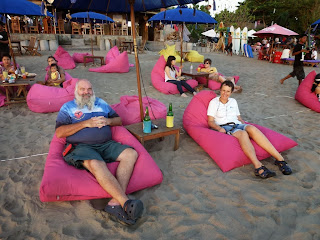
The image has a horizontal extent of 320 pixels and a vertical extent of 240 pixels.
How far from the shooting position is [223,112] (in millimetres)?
3344

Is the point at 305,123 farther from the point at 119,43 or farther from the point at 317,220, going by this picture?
the point at 119,43

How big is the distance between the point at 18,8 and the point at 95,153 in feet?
14.5

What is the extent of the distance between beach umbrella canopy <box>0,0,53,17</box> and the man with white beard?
3425 millimetres

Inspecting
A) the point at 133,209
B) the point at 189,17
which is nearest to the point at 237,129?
the point at 133,209

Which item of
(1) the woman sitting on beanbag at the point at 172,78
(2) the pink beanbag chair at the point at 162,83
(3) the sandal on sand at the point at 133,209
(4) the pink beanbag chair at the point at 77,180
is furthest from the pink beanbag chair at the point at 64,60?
(3) the sandal on sand at the point at 133,209

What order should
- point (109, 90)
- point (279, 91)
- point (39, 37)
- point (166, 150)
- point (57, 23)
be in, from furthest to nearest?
point (57, 23) < point (39, 37) < point (279, 91) < point (109, 90) < point (166, 150)

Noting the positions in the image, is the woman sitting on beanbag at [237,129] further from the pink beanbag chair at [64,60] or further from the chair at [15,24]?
the chair at [15,24]

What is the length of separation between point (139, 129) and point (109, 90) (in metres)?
3.66

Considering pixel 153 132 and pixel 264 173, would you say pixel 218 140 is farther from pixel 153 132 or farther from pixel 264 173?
pixel 153 132

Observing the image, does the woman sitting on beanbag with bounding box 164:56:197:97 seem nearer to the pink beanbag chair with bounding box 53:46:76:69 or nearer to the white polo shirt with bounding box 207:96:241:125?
the white polo shirt with bounding box 207:96:241:125

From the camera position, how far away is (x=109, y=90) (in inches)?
253

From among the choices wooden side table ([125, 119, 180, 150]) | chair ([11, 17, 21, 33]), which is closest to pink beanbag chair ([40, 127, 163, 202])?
wooden side table ([125, 119, 180, 150])

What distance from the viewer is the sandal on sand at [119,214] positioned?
2.01m

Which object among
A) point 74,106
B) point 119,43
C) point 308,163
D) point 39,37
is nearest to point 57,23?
point 39,37
